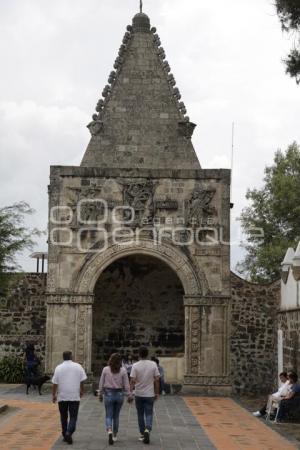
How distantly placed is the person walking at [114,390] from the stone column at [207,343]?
27.6 ft

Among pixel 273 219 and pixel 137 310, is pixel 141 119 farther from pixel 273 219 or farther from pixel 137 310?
pixel 273 219

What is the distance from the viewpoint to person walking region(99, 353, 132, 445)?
1209cm

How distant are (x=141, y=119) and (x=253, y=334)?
22.3 feet

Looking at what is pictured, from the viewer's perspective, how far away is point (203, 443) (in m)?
12.1

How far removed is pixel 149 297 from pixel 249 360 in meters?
3.42

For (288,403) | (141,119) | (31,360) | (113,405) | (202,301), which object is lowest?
(288,403)

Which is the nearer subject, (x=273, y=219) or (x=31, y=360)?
(x=31, y=360)

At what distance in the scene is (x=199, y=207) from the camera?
21047mm

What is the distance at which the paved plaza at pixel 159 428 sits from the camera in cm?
1180

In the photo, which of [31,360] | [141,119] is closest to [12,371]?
[31,360]

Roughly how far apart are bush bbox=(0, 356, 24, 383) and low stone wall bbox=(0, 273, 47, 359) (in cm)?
60

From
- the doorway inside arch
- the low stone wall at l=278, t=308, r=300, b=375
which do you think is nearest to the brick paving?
the low stone wall at l=278, t=308, r=300, b=375

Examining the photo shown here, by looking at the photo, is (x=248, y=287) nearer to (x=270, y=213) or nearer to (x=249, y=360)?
(x=249, y=360)

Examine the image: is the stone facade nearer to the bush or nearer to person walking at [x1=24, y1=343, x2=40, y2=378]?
Result: person walking at [x1=24, y1=343, x2=40, y2=378]
